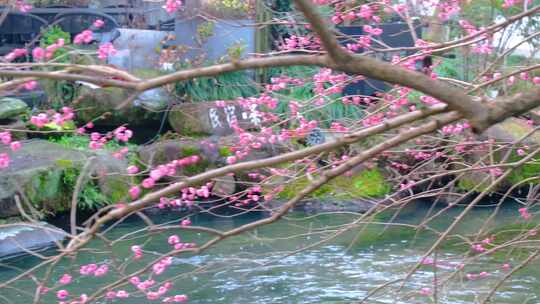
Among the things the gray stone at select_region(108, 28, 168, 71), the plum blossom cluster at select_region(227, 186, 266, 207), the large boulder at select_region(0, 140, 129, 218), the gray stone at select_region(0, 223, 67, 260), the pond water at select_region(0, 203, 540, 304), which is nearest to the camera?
the plum blossom cluster at select_region(227, 186, 266, 207)

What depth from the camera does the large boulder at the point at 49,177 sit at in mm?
8094

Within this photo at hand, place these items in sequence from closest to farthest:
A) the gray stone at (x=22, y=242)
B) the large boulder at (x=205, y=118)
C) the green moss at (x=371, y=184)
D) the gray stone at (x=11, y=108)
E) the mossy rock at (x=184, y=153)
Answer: the gray stone at (x=22, y=242)
the green moss at (x=371, y=184)
the gray stone at (x=11, y=108)
the mossy rock at (x=184, y=153)
the large boulder at (x=205, y=118)

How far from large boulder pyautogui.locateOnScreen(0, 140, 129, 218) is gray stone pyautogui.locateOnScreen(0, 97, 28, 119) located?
52 cm

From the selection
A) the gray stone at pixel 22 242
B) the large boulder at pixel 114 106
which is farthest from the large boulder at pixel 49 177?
the large boulder at pixel 114 106

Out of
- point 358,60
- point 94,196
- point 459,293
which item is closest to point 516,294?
point 459,293

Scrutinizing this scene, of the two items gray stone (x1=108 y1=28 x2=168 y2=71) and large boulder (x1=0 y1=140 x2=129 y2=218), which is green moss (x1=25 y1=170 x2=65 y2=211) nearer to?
large boulder (x1=0 y1=140 x2=129 y2=218)

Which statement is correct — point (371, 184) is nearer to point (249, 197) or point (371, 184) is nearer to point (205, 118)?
point (205, 118)

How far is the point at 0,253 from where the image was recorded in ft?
24.5

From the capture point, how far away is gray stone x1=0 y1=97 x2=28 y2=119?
9236 mm

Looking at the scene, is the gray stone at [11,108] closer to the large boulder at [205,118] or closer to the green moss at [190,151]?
the large boulder at [205,118]

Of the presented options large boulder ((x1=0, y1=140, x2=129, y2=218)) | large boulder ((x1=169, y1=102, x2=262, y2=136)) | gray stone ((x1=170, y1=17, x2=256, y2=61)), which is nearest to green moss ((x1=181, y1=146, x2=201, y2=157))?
large boulder ((x1=169, y1=102, x2=262, y2=136))

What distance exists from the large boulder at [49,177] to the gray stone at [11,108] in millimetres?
518

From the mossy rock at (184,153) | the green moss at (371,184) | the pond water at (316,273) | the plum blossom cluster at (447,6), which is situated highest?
the plum blossom cluster at (447,6)

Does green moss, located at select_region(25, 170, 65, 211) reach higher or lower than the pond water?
higher
